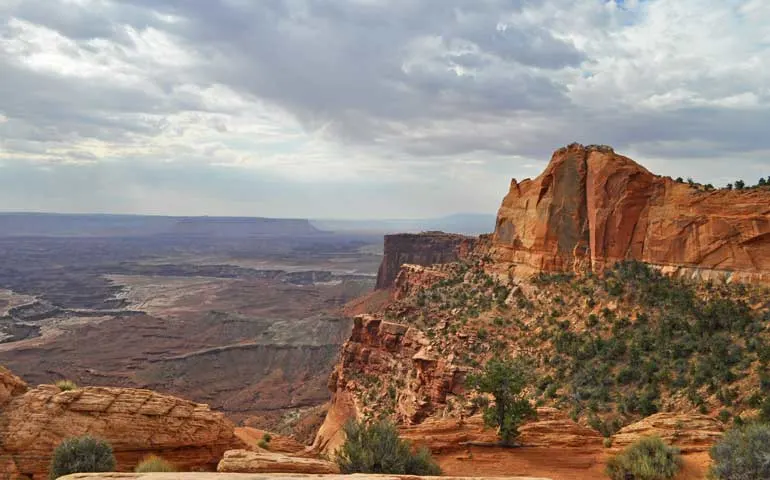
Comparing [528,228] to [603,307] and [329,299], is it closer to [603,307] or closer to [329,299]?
[603,307]

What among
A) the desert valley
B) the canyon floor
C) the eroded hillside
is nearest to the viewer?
the desert valley

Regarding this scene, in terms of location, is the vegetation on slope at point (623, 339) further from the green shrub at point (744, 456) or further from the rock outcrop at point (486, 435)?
the green shrub at point (744, 456)

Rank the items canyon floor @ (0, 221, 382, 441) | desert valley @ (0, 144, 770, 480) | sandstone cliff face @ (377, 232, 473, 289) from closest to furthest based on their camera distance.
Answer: desert valley @ (0, 144, 770, 480) → canyon floor @ (0, 221, 382, 441) → sandstone cliff face @ (377, 232, 473, 289)

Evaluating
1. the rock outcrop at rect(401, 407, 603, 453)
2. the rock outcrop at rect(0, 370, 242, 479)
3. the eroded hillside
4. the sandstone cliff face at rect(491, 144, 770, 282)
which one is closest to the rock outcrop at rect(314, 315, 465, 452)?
the eroded hillside

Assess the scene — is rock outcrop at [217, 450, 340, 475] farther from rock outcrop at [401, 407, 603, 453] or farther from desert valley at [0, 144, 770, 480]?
rock outcrop at [401, 407, 603, 453]

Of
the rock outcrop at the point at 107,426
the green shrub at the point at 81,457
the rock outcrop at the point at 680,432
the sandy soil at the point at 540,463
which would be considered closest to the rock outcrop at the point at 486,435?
the sandy soil at the point at 540,463

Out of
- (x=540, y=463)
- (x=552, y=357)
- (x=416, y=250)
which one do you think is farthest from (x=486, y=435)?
(x=416, y=250)
